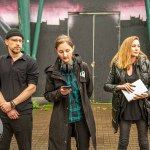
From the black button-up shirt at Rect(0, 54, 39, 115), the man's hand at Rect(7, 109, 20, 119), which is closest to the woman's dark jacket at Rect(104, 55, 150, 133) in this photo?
the black button-up shirt at Rect(0, 54, 39, 115)

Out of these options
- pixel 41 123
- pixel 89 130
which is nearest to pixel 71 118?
pixel 89 130

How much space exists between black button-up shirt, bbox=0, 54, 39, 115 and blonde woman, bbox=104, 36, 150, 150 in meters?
1.11

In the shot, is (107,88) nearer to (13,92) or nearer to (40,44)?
(13,92)

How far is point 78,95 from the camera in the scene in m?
4.43

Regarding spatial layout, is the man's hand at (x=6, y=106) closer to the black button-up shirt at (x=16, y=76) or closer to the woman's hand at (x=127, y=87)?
the black button-up shirt at (x=16, y=76)

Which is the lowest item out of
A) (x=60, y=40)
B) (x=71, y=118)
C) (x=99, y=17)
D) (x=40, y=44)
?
(x=71, y=118)

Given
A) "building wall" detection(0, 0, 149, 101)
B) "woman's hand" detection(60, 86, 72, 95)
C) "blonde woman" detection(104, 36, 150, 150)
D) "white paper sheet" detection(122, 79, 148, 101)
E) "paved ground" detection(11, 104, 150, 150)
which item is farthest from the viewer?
"building wall" detection(0, 0, 149, 101)

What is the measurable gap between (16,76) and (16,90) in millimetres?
177

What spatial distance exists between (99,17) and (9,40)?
6.59 metres

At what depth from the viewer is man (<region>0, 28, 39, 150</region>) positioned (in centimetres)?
458

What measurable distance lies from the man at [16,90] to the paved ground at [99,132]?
6.16 feet

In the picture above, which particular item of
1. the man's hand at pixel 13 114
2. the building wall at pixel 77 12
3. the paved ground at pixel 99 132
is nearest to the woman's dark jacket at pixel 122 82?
the man's hand at pixel 13 114

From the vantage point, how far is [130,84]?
15.9 feet

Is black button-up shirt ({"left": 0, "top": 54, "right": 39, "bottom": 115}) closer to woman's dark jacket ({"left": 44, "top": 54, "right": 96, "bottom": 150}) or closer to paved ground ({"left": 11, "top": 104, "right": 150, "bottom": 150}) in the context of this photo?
woman's dark jacket ({"left": 44, "top": 54, "right": 96, "bottom": 150})
